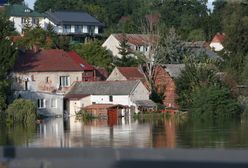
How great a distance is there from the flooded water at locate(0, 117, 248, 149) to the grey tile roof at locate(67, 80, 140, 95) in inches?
143

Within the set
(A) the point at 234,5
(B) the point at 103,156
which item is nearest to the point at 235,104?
(A) the point at 234,5

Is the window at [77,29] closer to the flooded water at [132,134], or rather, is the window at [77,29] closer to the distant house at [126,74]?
the distant house at [126,74]

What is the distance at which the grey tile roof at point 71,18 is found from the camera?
83750mm

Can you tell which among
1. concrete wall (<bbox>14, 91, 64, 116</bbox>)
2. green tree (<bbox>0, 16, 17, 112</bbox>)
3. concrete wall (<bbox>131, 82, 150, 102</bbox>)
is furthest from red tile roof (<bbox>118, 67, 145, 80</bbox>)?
green tree (<bbox>0, 16, 17, 112</bbox>)

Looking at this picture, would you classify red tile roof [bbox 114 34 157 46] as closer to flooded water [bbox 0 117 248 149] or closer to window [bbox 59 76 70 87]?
window [bbox 59 76 70 87]

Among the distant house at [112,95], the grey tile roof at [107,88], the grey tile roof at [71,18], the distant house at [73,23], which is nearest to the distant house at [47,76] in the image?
the distant house at [112,95]

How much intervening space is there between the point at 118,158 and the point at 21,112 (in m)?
39.5

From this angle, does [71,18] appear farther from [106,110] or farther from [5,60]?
[106,110]

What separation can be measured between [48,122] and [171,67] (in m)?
14.4

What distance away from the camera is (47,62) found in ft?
169

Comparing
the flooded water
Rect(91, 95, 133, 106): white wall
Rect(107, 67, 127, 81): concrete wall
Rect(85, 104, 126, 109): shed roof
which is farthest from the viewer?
Rect(107, 67, 127, 81): concrete wall

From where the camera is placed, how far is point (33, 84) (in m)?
50.3

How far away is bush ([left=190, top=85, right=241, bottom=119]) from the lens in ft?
145

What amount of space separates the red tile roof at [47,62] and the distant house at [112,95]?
277 centimetres
